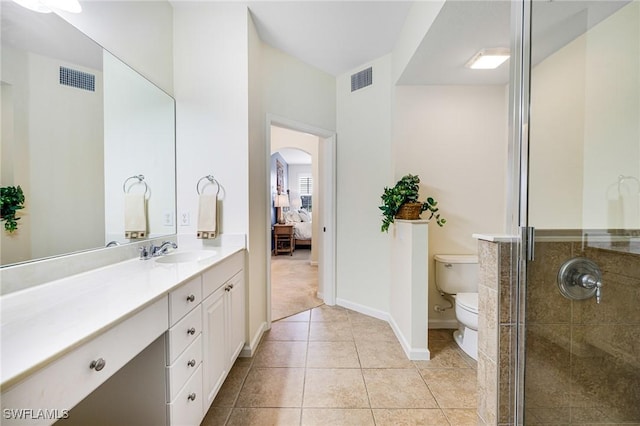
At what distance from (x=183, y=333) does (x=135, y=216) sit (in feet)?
3.13

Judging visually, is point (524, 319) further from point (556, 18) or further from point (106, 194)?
point (106, 194)

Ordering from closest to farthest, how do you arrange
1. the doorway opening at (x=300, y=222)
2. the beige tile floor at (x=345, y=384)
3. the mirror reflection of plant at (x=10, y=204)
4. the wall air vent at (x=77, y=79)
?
the mirror reflection of plant at (x=10, y=204) → the wall air vent at (x=77, y=79) → the beige tile floor at (x=345, y=384) → the doorway opening at (x=300, y=222)

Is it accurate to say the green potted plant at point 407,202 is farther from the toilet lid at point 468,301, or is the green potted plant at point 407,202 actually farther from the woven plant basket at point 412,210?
the toilet lid at point 468,301

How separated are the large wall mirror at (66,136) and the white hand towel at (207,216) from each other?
12.7 inches

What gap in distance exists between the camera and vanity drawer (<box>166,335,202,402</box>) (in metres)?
1.00

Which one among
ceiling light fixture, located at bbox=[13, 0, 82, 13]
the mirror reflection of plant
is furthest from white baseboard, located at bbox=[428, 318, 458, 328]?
ceiling light fixture, located at bbox=[13, 0, 82, 13]

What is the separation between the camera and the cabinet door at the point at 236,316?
164cm

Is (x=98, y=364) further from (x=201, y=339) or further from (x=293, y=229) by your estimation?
(x=293, y=229)

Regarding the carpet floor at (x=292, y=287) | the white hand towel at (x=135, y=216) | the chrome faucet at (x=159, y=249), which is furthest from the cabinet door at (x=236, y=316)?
the carpet floor at (x=292, y=287)

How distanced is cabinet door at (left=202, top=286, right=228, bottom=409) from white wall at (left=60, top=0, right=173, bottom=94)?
1.57m

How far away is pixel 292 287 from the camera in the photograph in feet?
12.1

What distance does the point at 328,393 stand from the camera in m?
1.58

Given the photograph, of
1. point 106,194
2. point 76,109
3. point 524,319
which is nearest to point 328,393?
point 524,319

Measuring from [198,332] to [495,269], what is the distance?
55.3 inches
